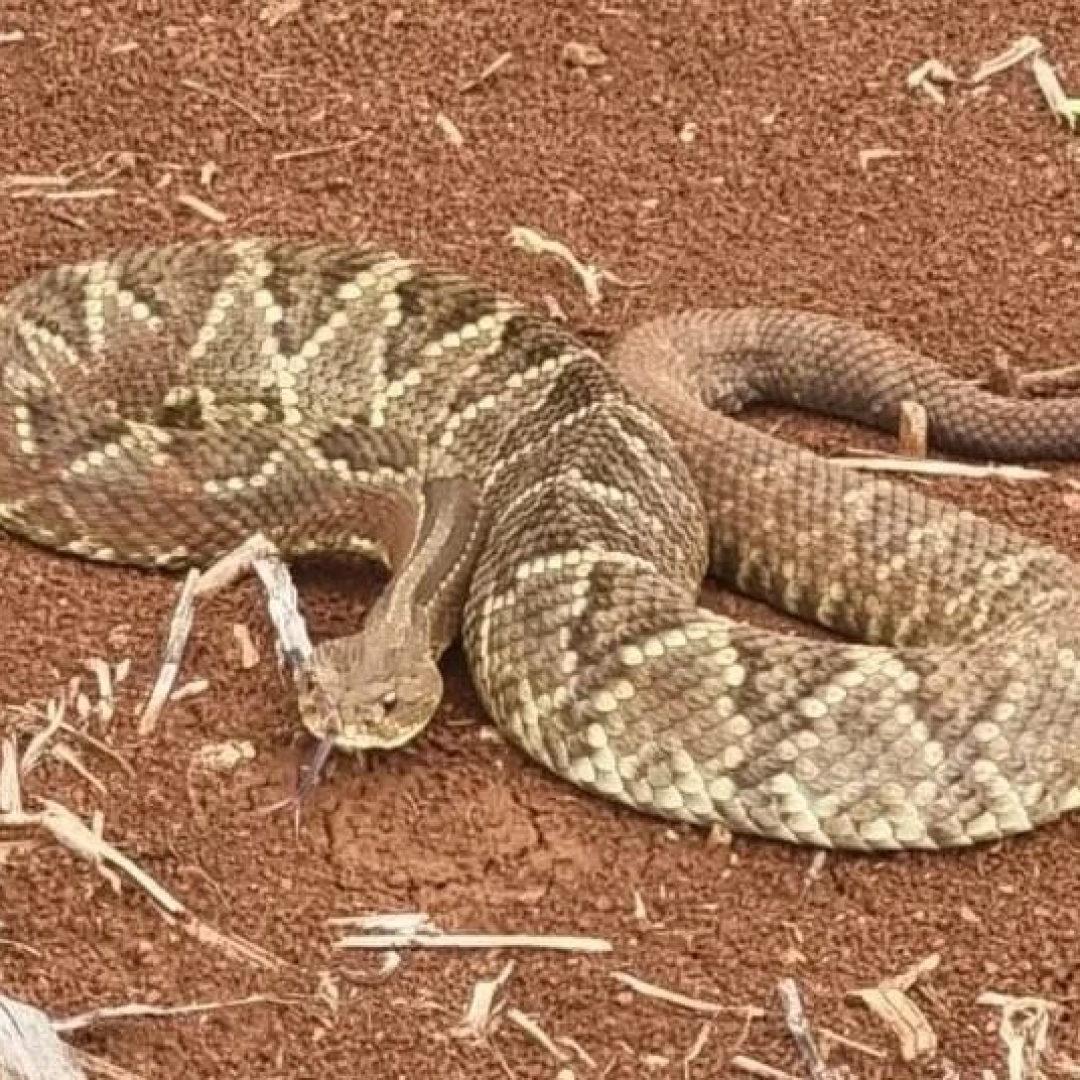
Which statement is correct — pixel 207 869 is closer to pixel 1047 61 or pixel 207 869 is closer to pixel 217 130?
pixel 217 130

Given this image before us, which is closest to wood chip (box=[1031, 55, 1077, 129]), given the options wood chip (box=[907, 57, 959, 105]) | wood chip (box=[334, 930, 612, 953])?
wood chip (box=[907, 57, 959, 105])

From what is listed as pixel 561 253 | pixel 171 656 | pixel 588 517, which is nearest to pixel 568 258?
pixel 561 253

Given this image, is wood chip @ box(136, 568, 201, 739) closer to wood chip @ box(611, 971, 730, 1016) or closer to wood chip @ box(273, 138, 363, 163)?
wood chip @ box(611, 971, 730, 1016)

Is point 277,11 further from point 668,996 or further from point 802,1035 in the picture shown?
point 802,1035

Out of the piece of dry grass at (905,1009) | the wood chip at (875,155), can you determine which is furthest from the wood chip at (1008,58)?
the piece of dry grass at (905,1009)

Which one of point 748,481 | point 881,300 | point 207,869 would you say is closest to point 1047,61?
point 881,300

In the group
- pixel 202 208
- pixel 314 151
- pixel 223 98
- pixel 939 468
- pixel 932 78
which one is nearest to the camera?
pixel 939 468
